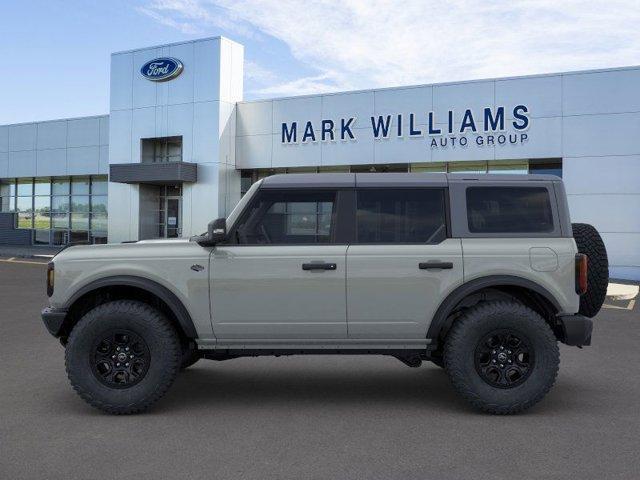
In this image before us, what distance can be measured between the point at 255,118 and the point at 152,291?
23.5m

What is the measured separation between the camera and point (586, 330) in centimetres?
554

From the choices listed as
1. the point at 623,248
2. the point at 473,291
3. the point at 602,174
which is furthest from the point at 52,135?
the point at 473,291

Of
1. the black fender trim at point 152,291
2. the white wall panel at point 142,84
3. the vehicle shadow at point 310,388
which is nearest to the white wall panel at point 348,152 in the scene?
the white wall panel at point 142,84

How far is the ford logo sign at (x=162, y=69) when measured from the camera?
29141mm

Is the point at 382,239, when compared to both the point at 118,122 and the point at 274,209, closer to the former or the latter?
the point at 274,209

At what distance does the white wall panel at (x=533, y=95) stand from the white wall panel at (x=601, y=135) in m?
0.68

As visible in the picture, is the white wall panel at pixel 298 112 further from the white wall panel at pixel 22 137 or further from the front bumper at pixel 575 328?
the front bumper at pixel 575 328

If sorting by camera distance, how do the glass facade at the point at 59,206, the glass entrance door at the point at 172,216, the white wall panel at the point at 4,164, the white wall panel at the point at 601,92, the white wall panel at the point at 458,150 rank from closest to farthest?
the white wall panel at the point at 601,92
the white wall panel at the point at 458,150
the glass entrance door at the point at 172,216
the glass facade at the point at 59,206
the white wall panel at the point at 4,164

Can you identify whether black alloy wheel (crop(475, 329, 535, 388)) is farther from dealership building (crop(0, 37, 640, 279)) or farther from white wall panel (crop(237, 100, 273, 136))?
white wall panel (crop(237, 100, 273, 136))

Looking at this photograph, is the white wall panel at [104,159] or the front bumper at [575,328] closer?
the front bumper at [575,328]

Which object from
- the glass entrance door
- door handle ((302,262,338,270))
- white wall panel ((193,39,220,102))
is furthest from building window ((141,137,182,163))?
door handle ((302,262,338,270))

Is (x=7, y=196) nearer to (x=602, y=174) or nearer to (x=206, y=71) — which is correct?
(x=206, y=71)

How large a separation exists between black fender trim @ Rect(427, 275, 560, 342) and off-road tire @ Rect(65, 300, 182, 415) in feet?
7.06

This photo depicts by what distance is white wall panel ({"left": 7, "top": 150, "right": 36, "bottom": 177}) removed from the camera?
3559 cm
